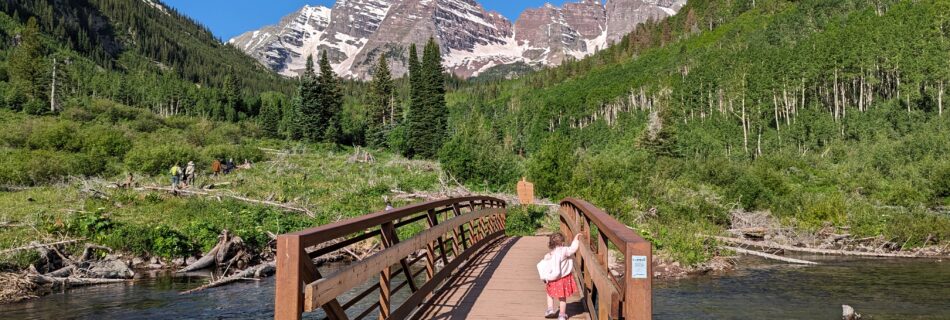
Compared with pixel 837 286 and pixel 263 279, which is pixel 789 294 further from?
pixel 263 279

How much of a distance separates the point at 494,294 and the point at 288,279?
4.71 meters

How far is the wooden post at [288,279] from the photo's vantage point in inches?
147

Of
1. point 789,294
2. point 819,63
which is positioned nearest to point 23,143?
point 789,294

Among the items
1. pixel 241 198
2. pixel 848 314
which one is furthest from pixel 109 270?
pixel 848 314

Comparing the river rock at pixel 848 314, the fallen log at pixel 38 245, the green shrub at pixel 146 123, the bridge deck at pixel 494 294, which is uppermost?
the green shrub at pixel 146 123

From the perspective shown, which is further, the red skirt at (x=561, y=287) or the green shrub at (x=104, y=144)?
the green shrub at (x=104, y=144)

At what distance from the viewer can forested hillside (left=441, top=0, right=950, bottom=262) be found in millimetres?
28594

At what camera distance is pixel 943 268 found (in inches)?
800

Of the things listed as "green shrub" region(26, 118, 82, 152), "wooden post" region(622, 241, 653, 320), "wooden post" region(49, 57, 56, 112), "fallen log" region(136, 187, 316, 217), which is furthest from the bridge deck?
"wooden post" region(49, 57, 56, 112)

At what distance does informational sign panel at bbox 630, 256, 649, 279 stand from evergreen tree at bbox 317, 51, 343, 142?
76.6 meters

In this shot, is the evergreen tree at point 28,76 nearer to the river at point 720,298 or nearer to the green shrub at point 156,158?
the green shrub at point 156,158

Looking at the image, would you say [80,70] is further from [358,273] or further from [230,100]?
[358,273]

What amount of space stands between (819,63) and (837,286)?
6416 centimetres

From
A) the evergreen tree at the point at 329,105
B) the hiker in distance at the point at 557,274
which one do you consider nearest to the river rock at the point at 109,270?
the hiker in distance at the point at 557,274
